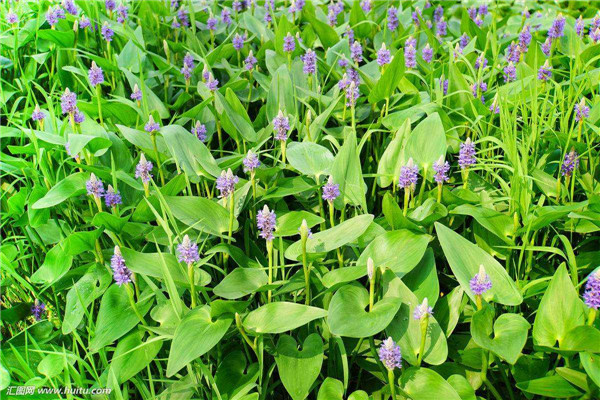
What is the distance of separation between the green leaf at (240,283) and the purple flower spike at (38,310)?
885mm

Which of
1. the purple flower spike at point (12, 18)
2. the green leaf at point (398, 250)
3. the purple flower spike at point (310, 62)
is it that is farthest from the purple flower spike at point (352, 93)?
the purple flower spike at point (12, 18)

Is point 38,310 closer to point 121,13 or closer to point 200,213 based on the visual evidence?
point 200,213

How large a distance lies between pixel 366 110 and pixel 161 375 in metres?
1.42

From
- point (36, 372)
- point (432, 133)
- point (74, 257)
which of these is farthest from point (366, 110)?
point (36, 372)

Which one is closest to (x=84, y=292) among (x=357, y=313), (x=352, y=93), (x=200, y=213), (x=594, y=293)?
(x=200, y=213)

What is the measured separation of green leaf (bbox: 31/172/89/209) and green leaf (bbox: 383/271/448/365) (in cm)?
109

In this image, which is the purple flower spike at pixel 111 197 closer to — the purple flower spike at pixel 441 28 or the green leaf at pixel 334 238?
the green leaf at pixel 334 238

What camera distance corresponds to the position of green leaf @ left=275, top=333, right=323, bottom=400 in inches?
66.7

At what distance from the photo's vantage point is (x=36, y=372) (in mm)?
2002

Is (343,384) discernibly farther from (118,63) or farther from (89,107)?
(118,63)

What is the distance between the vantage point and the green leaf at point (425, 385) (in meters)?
1.60

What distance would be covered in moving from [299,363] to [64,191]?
39.8 inches

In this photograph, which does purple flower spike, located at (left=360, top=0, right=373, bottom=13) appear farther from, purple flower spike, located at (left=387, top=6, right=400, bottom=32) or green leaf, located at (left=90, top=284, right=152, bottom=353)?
green leaf, located at (left=90, top=284, right=152, bottom=353)

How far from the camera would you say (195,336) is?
1.65m
